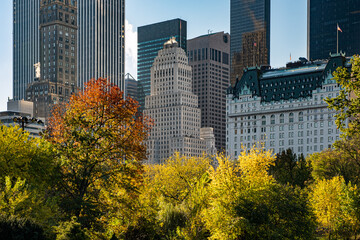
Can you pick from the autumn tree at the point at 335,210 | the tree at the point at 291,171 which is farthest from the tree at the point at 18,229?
the tree at the point at 291,171

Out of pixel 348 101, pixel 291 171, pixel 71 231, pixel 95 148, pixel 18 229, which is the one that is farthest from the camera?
pixel 291 171

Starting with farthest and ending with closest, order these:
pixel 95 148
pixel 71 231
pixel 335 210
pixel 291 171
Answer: pixel 291 171
pixel 335 210
pixel 95 148
pixel 71 231

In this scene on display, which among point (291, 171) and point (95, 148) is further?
point (291, 171)

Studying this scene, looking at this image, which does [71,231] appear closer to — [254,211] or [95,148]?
[95,148]

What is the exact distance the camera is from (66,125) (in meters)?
57.6

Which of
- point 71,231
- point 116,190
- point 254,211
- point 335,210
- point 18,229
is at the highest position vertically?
point 116,190

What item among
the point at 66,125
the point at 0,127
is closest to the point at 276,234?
the point at 66,125

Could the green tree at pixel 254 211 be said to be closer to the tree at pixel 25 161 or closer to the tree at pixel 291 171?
the tree at pixel 25 161

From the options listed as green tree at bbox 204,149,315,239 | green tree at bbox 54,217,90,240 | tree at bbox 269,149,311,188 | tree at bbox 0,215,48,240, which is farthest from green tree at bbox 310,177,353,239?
tree at bbox 0,215,48,240

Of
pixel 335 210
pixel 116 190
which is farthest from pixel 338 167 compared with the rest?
pixel 116 190

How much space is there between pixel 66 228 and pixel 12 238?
18.0ft

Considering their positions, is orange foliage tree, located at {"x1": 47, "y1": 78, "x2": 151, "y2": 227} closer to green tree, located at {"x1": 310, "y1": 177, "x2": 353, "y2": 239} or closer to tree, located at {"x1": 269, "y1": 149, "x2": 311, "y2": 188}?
green tree, located at {"x1": 310, "y1": 177, "x2": 353, "y2": 239}

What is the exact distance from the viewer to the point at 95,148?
57812 millimetres

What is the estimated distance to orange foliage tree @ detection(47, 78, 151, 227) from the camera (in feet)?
181
